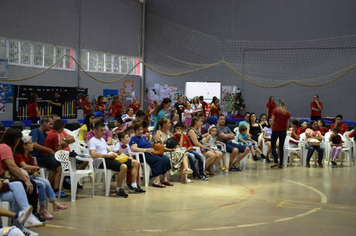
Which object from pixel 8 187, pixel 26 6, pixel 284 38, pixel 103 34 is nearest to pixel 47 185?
pixel 8 187

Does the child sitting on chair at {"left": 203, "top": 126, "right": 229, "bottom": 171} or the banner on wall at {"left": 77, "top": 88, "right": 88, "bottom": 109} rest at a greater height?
Answer: the banner on wall at {"left": 77, "top": 88, "right": 88, "bottom": 109}

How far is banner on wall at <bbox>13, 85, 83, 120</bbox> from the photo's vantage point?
14.7m

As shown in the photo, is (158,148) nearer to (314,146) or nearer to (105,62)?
(314,146)

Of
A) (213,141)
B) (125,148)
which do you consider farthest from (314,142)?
(125,148)

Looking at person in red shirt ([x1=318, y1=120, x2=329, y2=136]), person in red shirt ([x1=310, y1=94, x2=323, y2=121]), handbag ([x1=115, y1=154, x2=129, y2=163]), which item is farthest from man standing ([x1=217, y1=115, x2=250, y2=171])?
person in red shirt ([x1=310, y1=94, x2=323, y2=121])

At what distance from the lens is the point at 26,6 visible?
1487 cm

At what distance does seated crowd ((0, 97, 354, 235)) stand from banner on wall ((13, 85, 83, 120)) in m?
5.54

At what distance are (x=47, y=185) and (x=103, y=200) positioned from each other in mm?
1287

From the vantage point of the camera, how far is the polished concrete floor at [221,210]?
5074 mm

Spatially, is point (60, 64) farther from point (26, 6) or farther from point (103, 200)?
point (103, 200)

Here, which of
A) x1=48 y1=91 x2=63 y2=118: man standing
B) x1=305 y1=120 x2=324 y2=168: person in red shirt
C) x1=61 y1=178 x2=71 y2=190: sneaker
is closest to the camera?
x1=61 y1=178 x2=71 y2=190: sneaker

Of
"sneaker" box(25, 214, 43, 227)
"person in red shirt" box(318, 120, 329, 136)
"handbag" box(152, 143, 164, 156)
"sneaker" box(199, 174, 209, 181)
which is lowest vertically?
"sneaker" box(25, 214, 43, 227)

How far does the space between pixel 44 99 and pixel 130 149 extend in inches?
343

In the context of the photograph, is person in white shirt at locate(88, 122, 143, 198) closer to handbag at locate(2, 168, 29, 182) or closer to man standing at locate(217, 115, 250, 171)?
handbag at locate(2, 168, 29, 182)
